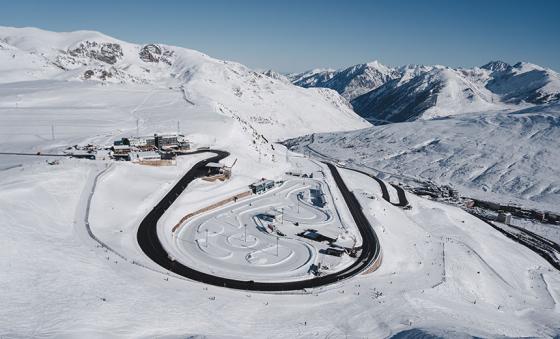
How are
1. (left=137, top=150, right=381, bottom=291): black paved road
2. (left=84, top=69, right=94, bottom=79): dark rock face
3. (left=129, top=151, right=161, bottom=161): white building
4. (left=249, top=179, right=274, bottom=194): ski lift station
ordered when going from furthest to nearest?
(left=84, top=69, right=94, bottom=79): dark rock face → (left=249, top=179, right=274, bottom=194): ski lift station → (left=129, top=151, right=161, bottom=161): white building → (left=137, top=150, right=381, bottom=291): black paved road

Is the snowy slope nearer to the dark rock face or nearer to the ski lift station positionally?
the ski lift station

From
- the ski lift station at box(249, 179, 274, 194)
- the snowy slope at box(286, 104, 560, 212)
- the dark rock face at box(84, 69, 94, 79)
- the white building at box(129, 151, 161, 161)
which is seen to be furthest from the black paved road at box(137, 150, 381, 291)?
the dark rock face at box(84, 69, 94, 79)

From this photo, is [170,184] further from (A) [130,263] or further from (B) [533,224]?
(B) [533,224]

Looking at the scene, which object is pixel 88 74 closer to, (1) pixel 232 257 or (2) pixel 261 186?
(2) pixel 261 186

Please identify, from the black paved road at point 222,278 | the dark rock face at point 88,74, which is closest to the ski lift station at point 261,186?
the black paved road at point 222,278

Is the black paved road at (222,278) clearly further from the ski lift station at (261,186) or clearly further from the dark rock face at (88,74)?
the dark rock face at (88,74)

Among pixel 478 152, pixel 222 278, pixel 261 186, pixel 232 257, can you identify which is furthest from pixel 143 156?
pixel 478 152
